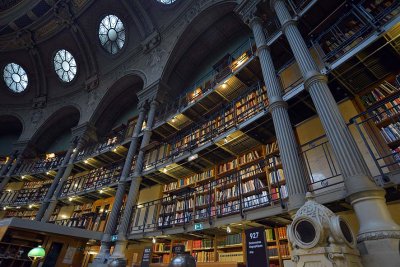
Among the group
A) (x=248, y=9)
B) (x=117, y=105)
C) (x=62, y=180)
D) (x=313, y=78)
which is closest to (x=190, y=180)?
(x=313, y=78)

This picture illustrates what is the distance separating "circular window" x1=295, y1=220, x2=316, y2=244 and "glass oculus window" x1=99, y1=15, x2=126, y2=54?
14069 mm

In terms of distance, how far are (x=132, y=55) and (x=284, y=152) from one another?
11.6 m

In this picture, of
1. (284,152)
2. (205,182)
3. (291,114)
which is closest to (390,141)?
(284,152)

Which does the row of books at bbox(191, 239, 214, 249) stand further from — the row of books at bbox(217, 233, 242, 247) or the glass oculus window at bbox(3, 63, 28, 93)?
the glass oculus window at bbox(3, 63, 28, 93)

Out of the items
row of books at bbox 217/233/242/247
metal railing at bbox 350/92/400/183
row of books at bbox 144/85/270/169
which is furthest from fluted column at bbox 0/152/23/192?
metal railing at bbox 350/92/400/183

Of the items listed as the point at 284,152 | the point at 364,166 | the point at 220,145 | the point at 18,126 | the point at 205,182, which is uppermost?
the point at 18,126

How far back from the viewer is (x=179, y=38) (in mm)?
10617

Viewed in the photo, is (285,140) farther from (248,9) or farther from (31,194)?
(31,194)

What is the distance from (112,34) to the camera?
543 inches

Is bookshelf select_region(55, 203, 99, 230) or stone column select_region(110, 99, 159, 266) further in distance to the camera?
bookshelf select_region(55, 203, 99, 230)

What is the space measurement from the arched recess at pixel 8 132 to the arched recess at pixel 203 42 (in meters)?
13.3

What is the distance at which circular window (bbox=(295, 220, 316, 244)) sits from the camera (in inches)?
93.4

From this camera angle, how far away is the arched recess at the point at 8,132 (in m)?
16.4

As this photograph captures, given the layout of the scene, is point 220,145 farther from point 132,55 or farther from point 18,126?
point 18,126
